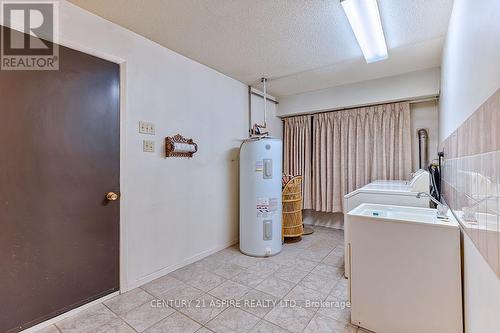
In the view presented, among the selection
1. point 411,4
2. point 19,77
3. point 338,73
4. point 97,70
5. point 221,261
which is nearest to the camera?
point 19,77

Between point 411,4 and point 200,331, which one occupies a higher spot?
point 411,4

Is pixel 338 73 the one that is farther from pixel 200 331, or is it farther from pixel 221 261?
pixel 200 331

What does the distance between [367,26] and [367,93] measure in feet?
5.64

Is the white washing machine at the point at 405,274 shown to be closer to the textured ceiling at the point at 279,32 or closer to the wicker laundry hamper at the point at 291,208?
the textured ceiling at the point at 279,32

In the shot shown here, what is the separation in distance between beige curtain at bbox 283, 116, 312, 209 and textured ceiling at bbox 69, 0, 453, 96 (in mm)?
1348

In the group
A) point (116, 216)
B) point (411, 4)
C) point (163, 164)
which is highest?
point (411, 4)

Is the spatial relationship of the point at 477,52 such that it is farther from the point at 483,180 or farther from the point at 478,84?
the point at 483,180

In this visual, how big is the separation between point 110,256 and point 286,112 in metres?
3.57

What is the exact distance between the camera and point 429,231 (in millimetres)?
1396

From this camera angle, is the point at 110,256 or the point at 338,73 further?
the point at 338,73

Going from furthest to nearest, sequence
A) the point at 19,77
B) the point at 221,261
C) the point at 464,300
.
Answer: the point at 221,261, the point at 19,77, the point at 464,300

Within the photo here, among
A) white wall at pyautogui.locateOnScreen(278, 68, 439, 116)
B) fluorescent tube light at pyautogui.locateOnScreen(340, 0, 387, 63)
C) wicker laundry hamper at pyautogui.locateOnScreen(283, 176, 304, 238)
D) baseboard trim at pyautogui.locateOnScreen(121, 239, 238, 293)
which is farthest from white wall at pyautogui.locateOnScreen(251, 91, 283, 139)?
baseboard trim at pyautogui.locateOnScreen(121, 239, 238, 293)

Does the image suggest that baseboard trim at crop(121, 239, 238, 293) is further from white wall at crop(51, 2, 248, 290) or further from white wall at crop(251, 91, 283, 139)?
white wall at crop(251, 91, 283, 139)

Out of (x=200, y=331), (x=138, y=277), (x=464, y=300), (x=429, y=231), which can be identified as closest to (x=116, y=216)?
(x=138, y=277)
